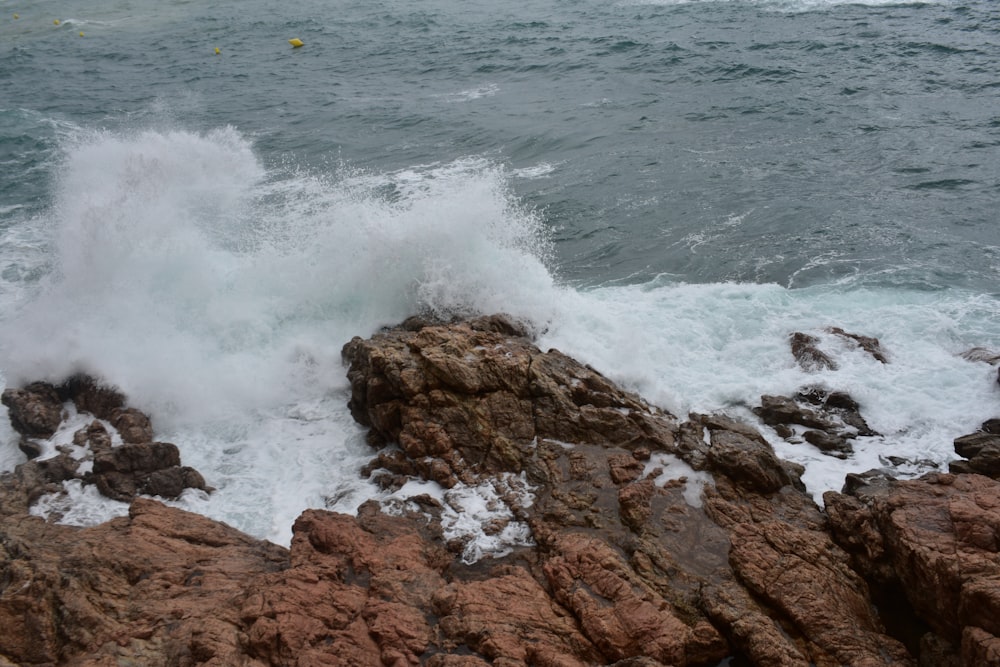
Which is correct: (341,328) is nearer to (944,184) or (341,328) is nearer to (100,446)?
(100,446)

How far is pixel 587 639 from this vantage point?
665 centimetres

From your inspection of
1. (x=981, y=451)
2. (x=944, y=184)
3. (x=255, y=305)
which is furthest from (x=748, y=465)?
(x=944, y=184)

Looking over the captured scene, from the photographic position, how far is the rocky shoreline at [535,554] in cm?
640

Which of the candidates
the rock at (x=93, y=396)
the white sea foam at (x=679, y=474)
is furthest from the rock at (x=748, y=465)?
the rock at (x=93, y=396)

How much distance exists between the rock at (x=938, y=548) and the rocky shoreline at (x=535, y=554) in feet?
0.08

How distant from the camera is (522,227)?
16.0 metres

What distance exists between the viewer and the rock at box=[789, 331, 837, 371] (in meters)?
11.7

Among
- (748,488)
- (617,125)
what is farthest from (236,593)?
(617,125)

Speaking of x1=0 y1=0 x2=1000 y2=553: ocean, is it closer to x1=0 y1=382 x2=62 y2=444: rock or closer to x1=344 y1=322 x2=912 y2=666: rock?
x1=0 y1=382 x2=62 y2=444: rock

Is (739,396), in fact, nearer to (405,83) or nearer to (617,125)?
(617,125)

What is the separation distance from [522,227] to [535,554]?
9426mm

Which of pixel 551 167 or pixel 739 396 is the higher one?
pixel 551 167

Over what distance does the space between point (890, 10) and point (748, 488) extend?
32.1 m

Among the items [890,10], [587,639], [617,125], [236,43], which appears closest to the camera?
[587,639]
